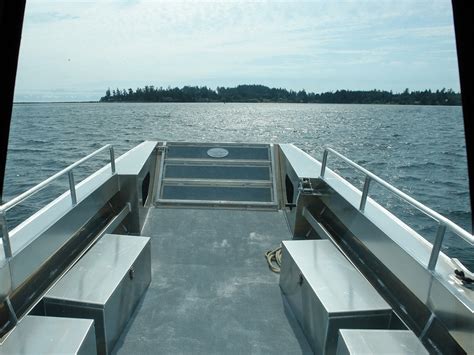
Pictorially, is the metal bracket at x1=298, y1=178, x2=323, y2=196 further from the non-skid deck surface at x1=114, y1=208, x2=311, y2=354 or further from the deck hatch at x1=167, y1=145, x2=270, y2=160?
the deck hatch at x1=167, y1=145, x2=270, y2=160

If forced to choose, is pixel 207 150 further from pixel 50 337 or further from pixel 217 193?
pixel 50 337

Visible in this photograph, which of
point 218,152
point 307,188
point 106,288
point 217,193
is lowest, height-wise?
point 217,193

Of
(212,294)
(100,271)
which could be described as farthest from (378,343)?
(100,271)

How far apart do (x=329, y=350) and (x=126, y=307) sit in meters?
1.73

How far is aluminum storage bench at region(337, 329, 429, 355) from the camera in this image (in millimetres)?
1976

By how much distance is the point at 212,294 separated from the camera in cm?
348

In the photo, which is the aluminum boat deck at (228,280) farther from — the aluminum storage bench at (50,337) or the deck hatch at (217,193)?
the deck hatch at (217,193)

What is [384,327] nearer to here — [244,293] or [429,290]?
[429,290]

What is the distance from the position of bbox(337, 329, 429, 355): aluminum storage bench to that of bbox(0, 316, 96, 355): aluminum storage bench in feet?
5.20

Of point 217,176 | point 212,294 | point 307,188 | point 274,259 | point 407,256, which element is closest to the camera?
point 407,256

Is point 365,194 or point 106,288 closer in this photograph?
point 106,288

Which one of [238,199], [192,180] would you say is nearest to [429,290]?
[238,199]

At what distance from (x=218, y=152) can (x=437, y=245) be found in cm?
472

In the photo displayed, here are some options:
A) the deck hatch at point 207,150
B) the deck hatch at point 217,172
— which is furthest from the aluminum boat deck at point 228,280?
the deck hatch at point 207,150
